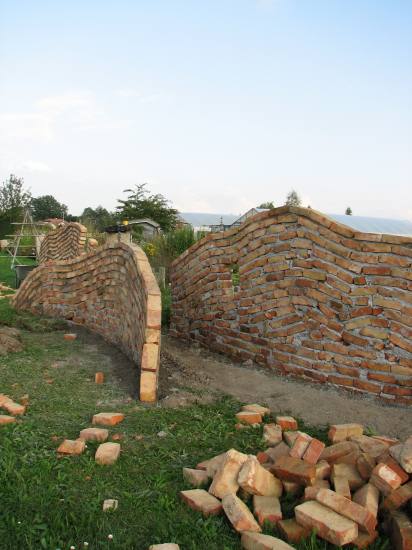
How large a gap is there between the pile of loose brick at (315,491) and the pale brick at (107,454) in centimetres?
50

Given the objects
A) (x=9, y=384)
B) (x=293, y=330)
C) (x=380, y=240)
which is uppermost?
(x=380, y=240)

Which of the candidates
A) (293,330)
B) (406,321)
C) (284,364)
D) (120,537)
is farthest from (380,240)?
(120,537)

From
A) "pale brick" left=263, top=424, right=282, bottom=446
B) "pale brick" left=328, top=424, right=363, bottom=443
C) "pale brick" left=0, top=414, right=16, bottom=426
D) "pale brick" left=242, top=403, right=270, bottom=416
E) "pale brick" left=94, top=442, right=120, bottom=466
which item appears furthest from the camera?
"pale brick" left=242, top=403, right=270, bottom=416

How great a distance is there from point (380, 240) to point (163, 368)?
2.57 m

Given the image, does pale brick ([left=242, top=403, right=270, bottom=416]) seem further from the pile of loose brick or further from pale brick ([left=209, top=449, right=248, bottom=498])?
pale brick ([left=209, top=449, right=248, bottom=498])

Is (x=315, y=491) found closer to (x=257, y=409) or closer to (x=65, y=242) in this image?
(x=257, y=409)

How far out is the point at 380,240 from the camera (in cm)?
446

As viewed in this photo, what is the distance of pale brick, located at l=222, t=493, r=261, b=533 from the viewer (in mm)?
2480

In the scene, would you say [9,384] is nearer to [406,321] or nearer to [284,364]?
[284,364]

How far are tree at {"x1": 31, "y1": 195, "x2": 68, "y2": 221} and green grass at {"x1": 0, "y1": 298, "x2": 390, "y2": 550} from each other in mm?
50459

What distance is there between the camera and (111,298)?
6590mm

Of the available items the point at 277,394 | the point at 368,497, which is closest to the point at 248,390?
the point at 277,394

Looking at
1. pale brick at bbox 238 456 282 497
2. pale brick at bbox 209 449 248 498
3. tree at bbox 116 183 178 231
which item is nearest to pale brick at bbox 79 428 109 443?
pale brick at bbox 209 449 248 498

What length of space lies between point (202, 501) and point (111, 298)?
419 cm
